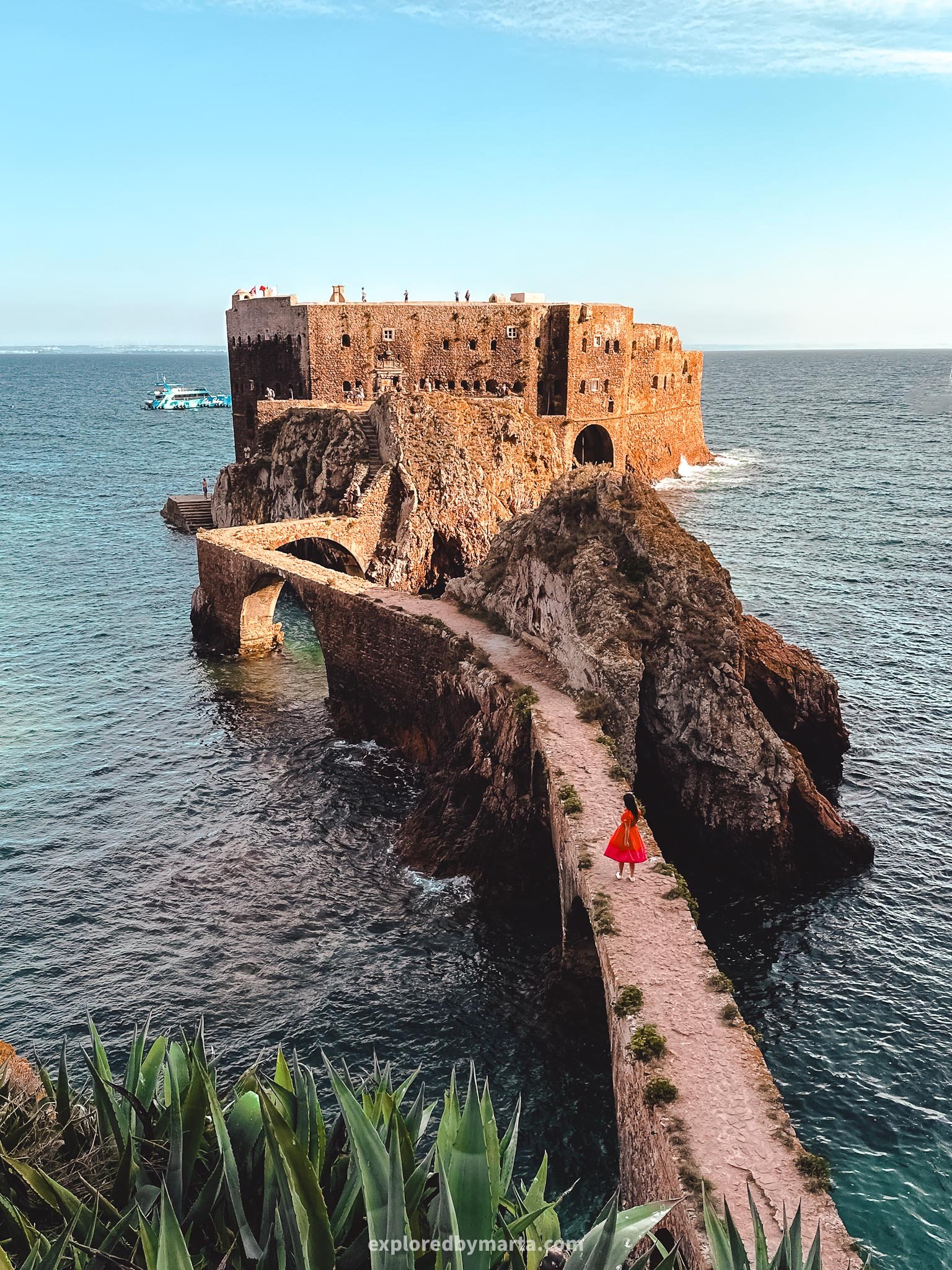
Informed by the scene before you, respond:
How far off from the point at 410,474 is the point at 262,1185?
138 ft

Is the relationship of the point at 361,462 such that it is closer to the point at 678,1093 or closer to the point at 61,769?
the point at 61,769

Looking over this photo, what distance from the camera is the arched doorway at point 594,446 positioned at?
69.4m

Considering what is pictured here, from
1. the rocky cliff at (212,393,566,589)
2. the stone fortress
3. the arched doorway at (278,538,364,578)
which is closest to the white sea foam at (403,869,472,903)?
the arched doorway at (278,538,364,578)

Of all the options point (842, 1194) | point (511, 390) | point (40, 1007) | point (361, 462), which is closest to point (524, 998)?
point (842, 1194)

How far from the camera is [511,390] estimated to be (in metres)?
62.3

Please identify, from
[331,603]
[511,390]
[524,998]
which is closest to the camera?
[524,998]

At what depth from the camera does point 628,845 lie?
1775cm

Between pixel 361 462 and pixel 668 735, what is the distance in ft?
92.7

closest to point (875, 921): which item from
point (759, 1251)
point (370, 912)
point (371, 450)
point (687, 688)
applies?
point (687, 688)

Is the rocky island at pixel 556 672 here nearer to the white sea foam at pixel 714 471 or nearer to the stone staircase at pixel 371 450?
the stone staircase at pixel 371 450

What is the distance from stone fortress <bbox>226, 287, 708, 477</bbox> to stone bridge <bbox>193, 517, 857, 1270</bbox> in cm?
2067

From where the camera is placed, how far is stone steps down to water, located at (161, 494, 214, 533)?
69400mm

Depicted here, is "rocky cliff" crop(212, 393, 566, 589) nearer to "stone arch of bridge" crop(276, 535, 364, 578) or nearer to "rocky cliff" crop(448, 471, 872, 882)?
"stone arch of bridge" crop(276, 535, 364, 578)

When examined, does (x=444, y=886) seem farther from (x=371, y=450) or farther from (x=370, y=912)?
(x=371, y=450)
